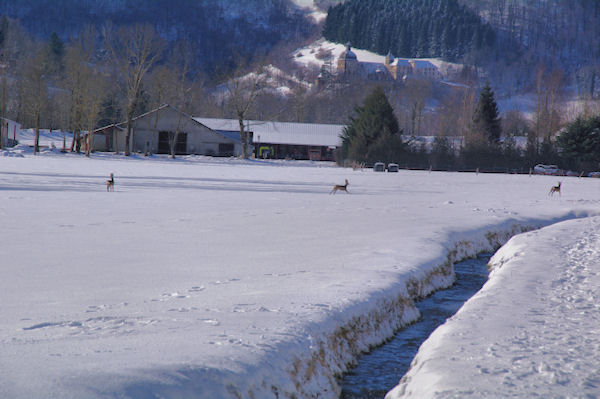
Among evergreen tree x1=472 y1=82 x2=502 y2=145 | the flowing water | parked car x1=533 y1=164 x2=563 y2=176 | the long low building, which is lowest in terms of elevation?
the flowing water

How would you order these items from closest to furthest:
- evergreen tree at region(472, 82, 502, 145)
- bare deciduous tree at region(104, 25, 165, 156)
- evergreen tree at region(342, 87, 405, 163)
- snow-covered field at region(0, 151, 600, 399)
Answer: snow-covered field at region(0, 151, 600, 399), evergreen tree at region(342, 87, 405, 163), bare deciduous tree at region(104, 25, 165, 156), evergreen tree at region(472, 82, 502, 145)

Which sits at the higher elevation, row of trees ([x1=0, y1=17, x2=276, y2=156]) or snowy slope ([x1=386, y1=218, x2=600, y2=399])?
row of trees ([x1=0, y1=17, x2=276, y2=156])

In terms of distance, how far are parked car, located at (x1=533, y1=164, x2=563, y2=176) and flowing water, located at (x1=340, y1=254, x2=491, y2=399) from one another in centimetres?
5757

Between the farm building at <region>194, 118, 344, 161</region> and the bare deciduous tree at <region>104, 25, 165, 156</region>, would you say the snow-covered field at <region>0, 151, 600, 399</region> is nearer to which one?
the bare deciduous tree at <region>104, 25, 165, 156</region>

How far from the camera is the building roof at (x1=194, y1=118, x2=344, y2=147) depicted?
89.8 meters

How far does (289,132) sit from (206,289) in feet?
281

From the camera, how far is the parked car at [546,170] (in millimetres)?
66438

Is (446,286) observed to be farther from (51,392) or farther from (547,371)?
(51,392)

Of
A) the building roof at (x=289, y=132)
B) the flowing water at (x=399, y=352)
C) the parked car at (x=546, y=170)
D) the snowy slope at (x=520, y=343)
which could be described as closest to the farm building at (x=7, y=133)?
the building roof at (x=289, y=132)

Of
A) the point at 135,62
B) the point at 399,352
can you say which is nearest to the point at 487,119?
the point at 135,62

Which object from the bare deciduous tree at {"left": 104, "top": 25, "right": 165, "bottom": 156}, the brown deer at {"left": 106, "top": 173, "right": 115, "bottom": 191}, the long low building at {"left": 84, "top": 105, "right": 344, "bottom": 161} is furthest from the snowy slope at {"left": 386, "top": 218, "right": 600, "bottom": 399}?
the long low building at {"left": 84, "top": 105, "right": 344, "bottom": 161}

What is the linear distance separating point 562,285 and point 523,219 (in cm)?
1176

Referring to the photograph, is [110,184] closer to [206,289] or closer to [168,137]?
[206,289]

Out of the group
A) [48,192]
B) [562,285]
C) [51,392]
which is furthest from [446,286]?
[48,192]
